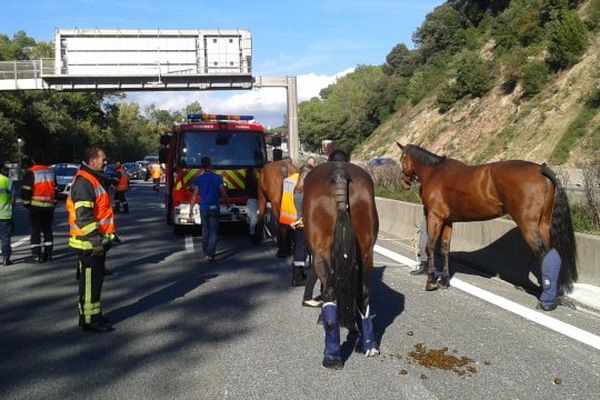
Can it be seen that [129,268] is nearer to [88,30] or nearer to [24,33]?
[88,30]

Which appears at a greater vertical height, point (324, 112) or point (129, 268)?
point (324, 112)

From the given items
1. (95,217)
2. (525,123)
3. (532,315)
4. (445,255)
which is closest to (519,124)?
(525,123)

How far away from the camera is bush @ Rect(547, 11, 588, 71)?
41750mm

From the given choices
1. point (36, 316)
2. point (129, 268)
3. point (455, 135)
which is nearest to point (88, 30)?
point (455, 135)

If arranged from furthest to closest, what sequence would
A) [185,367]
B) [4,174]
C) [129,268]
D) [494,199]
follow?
1. [4,174]
2. [129,268]
3. [494,199]
4. [185,367]

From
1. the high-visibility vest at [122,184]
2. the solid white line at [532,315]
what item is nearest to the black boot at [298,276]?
the solid white line at [532,315]

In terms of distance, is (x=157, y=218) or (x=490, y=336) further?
(x=157, y=218)

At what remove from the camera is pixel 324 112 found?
11988 centimetres

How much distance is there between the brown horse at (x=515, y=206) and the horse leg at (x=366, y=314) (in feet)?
8.91

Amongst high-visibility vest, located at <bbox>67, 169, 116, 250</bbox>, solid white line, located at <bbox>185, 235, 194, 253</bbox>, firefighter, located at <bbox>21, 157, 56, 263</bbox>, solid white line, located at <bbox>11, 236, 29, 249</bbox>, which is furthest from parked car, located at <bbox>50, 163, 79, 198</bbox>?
high-visibility vest, located at <bbox>67, 169, 116, 250</bbox>

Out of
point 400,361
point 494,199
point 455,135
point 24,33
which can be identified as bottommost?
point 400,361

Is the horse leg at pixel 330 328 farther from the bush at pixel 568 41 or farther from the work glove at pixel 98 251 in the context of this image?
the bush at pixel 568 41

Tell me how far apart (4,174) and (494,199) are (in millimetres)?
8841

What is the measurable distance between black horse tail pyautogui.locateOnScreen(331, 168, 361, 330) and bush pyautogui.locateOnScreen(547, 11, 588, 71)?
134 ft
